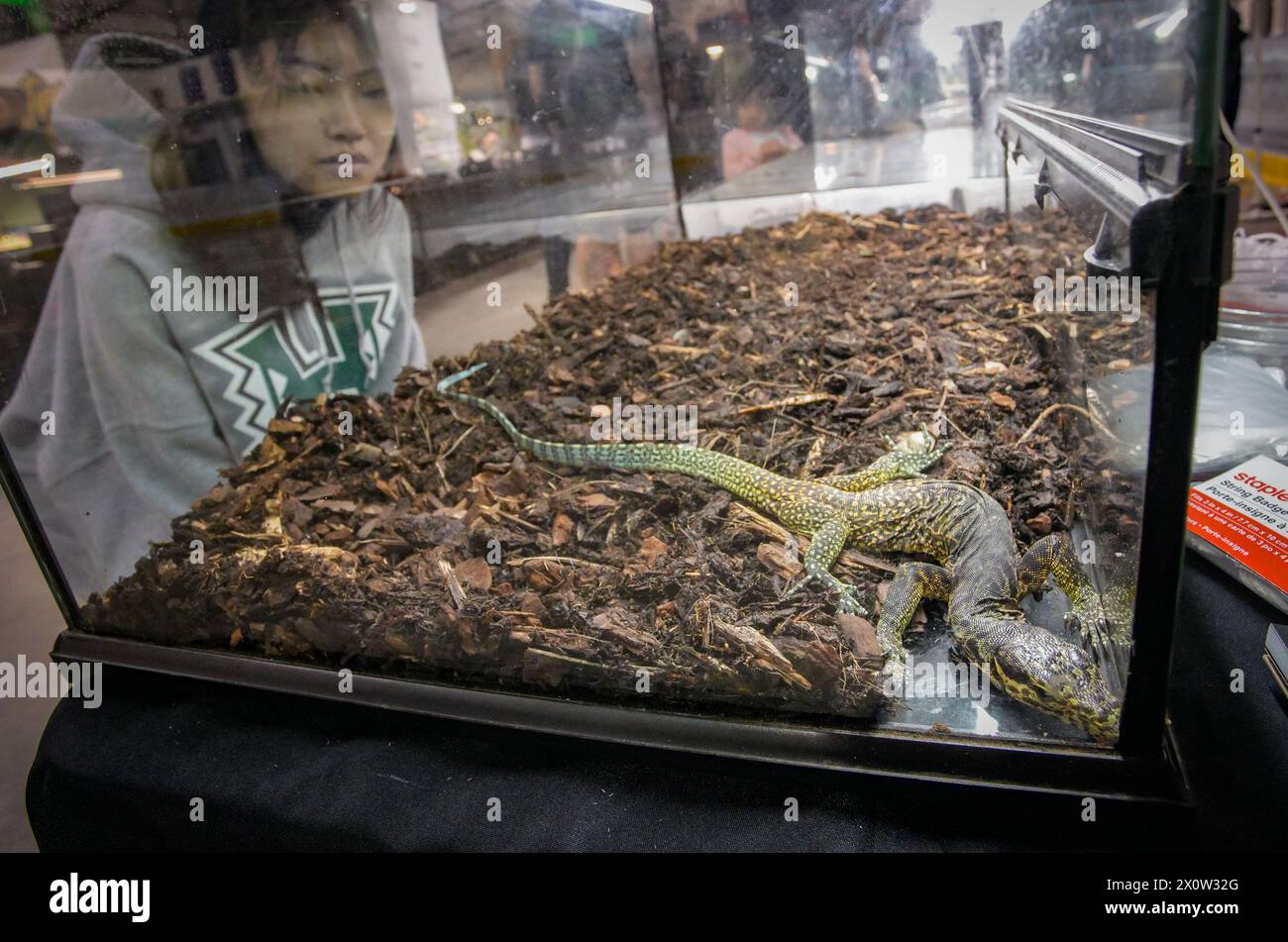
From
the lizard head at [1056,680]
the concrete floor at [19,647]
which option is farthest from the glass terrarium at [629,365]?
the concrete floor at [19,647]

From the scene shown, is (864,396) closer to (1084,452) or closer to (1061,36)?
(1084,452)

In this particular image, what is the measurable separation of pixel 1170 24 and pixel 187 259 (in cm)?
310

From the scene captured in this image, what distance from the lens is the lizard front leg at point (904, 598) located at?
1.62 metres

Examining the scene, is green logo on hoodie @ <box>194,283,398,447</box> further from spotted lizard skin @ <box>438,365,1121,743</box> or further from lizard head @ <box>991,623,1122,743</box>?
lizard head @ <box>991,623,1122,743</box>

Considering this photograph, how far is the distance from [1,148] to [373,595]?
1.91 metres

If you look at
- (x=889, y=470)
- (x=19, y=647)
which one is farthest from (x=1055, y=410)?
(x=19, y=647)

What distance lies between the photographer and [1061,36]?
274 cm

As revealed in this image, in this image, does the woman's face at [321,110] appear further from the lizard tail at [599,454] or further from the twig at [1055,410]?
the twig at [1055,410]

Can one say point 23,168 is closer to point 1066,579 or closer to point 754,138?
point 1066,579

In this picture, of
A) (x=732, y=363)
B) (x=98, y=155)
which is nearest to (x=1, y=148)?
(x=98, y=155)

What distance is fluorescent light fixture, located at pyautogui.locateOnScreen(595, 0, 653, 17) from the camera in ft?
12.6

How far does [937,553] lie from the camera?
2014 millimetres

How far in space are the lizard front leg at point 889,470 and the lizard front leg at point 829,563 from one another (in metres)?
0.28

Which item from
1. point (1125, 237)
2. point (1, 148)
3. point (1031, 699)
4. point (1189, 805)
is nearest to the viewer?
point (1125, 237)
